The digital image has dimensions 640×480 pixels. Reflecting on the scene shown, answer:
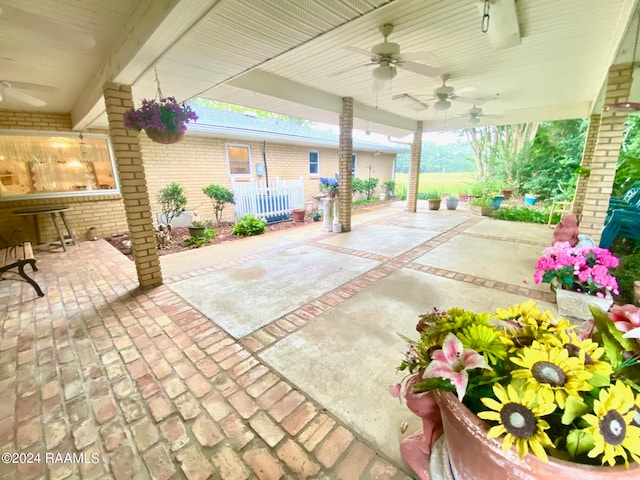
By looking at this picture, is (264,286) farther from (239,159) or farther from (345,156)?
(239,159)

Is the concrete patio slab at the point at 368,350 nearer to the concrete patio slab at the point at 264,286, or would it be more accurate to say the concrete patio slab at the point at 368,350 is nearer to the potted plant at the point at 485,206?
the concrete patio slab at the point at 264,286

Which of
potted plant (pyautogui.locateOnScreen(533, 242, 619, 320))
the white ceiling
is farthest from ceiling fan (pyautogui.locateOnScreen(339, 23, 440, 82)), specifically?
potted plant (pyautogui.locateOnScreen(533, 242, 619, 320))

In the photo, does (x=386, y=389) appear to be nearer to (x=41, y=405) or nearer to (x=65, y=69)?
(x=41, y=405)

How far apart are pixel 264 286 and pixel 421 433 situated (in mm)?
2486

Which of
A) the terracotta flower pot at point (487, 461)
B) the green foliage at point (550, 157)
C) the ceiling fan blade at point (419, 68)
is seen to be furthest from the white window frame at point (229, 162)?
the green foliage at point (550, 157)

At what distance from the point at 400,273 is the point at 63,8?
4.53m

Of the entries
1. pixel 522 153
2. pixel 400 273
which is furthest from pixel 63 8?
pixel 522 153

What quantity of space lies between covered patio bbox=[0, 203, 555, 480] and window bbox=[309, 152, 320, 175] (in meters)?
7.84

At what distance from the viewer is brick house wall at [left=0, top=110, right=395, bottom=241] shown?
5.34 metres

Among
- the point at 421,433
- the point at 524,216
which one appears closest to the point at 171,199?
the point at 421,433

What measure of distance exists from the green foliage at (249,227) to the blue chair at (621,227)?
21.0 ft

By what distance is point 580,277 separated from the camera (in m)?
2.59

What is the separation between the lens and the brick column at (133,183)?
10.1ft

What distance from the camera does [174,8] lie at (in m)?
1.84
